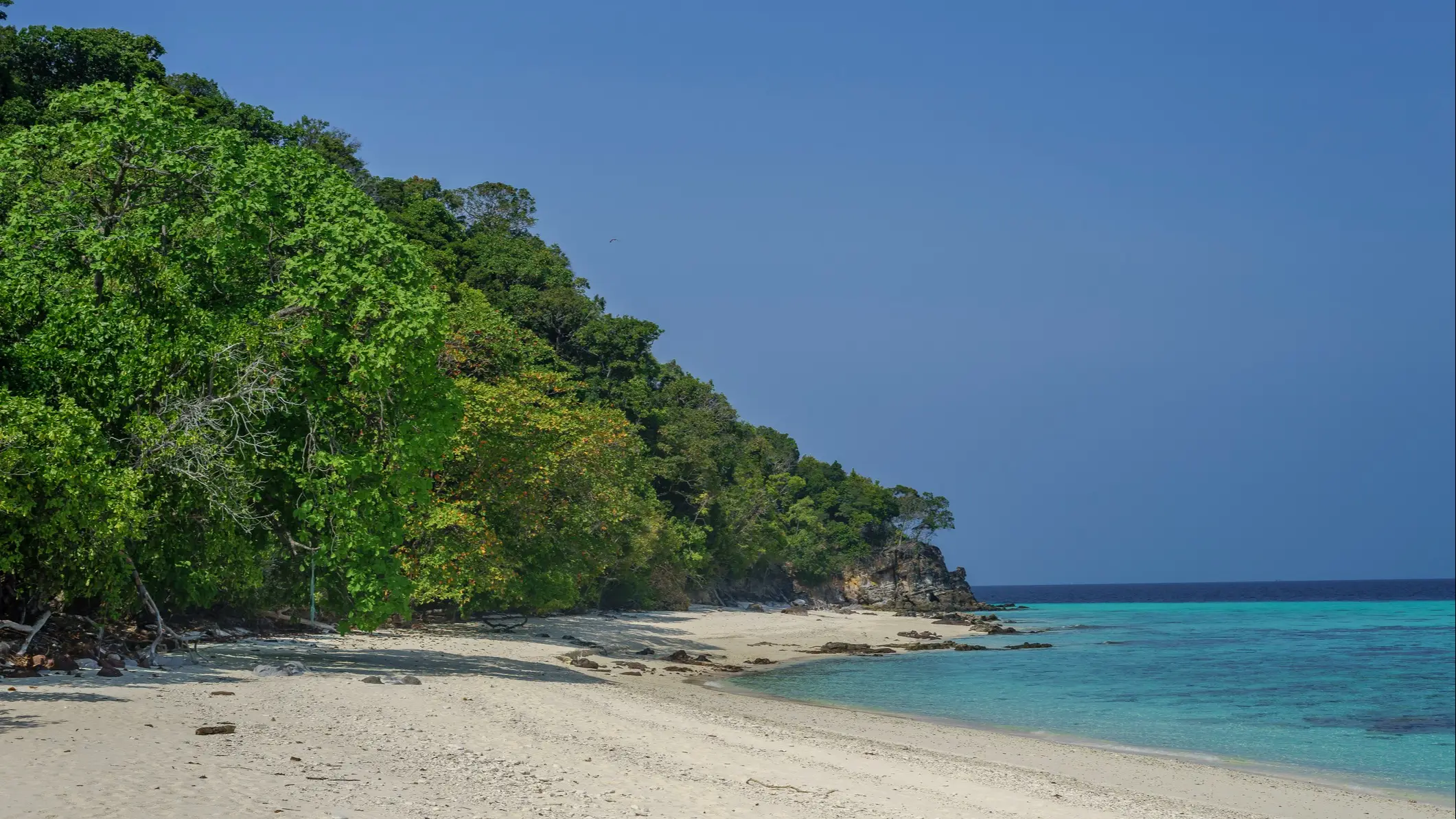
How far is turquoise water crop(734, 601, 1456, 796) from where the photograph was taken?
23.2 m

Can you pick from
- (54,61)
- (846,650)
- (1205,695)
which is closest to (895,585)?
(846,650)

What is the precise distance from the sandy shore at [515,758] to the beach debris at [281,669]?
1.03 feet

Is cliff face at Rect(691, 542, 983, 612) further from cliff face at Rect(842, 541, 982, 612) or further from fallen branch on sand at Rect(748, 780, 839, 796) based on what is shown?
fallen branch on sand at Rect(748, 780, 839, 796)

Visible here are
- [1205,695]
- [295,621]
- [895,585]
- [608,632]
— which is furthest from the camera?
[895,585]

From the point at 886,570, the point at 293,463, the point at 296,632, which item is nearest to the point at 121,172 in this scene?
the point at 293,463

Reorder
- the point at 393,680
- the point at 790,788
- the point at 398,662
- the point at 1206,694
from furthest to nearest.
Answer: the point at 1206,694, the point at 398,662, the point at 393,680, the point at 790,788

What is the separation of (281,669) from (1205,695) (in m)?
27.1

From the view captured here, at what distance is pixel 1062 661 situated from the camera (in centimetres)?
4419

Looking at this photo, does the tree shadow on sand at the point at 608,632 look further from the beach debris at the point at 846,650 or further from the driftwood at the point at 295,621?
the beach debris at the point at 846,650

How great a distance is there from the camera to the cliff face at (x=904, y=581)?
327ft

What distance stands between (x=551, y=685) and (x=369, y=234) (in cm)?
916

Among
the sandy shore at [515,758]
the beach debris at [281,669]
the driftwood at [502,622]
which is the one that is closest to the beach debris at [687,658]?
the driftwood at [502,622]

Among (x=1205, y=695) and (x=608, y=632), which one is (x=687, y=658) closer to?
(x=608, y=632)

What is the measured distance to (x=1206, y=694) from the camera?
33.6m
